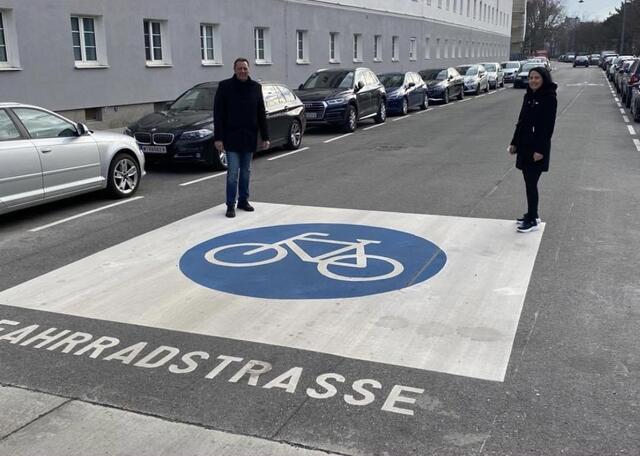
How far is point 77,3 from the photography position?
1675cm

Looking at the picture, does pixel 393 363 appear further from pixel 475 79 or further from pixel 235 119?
pixel 475 79

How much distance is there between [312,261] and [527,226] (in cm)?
266

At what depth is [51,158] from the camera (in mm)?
8266

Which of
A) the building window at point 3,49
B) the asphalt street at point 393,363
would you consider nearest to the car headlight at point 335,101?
the building window at point 3,49

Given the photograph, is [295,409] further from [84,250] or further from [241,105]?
[241,105]

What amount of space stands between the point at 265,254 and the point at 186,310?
158cm

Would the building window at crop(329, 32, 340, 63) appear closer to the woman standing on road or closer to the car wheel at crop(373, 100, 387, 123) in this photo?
the car wheel at crop(373, 100, 387, 123)

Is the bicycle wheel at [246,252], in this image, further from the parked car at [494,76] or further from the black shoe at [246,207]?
the parked car at [494,76]

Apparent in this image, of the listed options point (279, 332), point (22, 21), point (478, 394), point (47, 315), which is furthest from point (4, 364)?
point (22, 21)

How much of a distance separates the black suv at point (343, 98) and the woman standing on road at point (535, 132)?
10.8 metres

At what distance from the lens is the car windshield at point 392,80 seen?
23.9 meters

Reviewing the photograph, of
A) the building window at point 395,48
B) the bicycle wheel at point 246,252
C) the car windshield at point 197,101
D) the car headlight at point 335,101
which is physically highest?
the building window at point 395,48

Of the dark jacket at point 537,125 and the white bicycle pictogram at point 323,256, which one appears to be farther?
the dark jacket at point 537,125

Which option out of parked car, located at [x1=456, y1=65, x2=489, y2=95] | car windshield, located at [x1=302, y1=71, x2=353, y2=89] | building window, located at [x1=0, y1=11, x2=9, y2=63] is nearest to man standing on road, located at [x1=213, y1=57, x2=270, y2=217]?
building window, located at [x1=0, y1=11, x2=9, y2=63]
